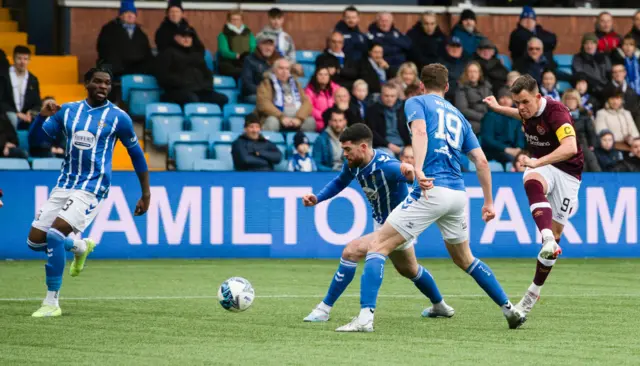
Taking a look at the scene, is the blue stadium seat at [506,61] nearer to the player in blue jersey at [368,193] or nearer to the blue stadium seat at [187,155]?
the blue stadium seat at [187,155]

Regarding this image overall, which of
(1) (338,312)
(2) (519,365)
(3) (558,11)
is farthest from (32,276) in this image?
(3) (558,11)

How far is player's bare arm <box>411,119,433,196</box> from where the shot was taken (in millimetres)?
8602

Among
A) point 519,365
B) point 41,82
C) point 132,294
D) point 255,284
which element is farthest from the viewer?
point 41,82

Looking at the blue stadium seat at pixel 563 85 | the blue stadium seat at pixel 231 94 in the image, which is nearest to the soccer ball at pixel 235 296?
the blue stadium seat at pixel 231 94

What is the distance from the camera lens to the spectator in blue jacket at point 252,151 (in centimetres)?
1747

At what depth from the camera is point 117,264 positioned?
15.9 metres

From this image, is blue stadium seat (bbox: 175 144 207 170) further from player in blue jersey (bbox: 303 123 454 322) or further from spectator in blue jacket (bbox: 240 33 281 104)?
player in blue jersey (bbox: 303 123 454 322)

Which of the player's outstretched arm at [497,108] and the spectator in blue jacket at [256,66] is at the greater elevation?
the player's outstretched arm at [497,108]

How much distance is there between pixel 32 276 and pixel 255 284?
2.73 meters

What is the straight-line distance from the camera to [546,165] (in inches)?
404

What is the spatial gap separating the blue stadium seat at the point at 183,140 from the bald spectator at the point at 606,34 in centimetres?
785

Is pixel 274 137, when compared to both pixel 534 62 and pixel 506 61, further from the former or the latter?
pixel 506 61

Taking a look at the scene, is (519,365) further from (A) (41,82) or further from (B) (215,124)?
(A) (41,82)

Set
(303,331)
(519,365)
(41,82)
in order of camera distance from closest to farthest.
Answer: (519,365) → (303,331) → (41,82)
